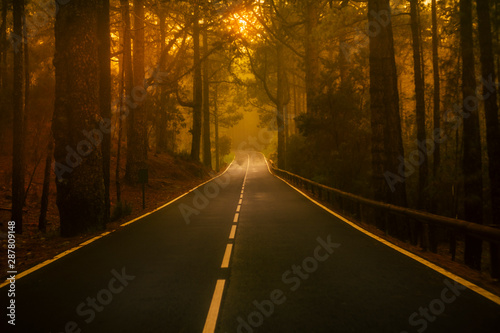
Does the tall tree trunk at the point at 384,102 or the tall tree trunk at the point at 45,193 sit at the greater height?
the tall tree trunk at the point at 384,102

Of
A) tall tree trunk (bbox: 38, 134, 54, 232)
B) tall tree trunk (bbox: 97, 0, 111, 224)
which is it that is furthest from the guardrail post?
tall tree trunk (bbox: 38, 134, 54, 232)

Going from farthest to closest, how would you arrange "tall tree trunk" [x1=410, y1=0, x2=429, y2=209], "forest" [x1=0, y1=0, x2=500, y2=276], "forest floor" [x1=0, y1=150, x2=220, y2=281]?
"tall tree trunk" [x1=410, y1=0, x2=429, y2=209] < "forest" [x1=0, y1=0, x2=500, y2=276] < "forest floor" [x1=0, y1=150, x2=220, y2=281]

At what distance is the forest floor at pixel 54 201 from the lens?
9234mm

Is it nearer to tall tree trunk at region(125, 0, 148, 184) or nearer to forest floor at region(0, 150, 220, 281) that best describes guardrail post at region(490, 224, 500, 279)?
forest floor at region(0, 150, 220, 281)

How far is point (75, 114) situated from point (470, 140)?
482 inches

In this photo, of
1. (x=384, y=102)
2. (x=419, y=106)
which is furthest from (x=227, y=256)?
(x=419, y=106)

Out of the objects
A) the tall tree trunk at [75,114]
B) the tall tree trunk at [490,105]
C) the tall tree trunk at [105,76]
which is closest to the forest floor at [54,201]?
the tall tree trunk at [75,114]

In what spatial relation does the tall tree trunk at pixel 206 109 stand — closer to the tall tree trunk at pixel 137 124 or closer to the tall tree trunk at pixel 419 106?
the tall tree trunk at pixel 137 124

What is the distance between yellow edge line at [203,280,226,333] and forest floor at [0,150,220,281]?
3937mm

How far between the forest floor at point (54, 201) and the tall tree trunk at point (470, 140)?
11.2 m

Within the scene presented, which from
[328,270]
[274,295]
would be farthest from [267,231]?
[274,295]

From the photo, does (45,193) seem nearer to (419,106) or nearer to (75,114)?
(75,114)

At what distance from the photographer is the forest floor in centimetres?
923

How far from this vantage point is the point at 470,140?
12469 mm
